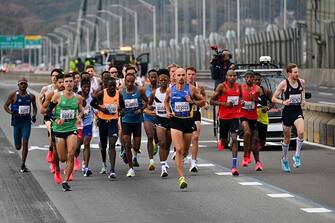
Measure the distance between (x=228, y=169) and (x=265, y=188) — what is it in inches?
125

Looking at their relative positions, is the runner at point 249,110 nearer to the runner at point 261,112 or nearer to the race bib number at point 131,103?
the runner at point 261,112

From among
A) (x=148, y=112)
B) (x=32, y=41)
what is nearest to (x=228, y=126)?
(x=148, y=112)

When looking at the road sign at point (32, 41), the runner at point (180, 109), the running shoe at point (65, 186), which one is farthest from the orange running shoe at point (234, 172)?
the road sign at point (32, 41)

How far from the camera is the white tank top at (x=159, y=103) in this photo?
61.2ft

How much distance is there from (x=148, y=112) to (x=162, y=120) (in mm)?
390

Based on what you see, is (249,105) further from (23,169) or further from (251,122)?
(23,169)

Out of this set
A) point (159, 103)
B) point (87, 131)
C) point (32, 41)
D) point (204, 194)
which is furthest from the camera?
point (32, 41)

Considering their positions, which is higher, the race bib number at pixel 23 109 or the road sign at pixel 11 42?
the road sign at pixel 11 42

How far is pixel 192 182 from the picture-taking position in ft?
56.8

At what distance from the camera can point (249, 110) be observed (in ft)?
63.8

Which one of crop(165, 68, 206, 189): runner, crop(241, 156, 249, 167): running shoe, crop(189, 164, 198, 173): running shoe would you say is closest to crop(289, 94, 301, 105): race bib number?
crop(241, 156, 249, 167): running shoe

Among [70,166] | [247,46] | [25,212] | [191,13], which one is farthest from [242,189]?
[191,13]

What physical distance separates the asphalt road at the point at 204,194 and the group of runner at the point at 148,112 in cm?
33

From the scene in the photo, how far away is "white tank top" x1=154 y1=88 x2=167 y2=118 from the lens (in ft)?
61.2
